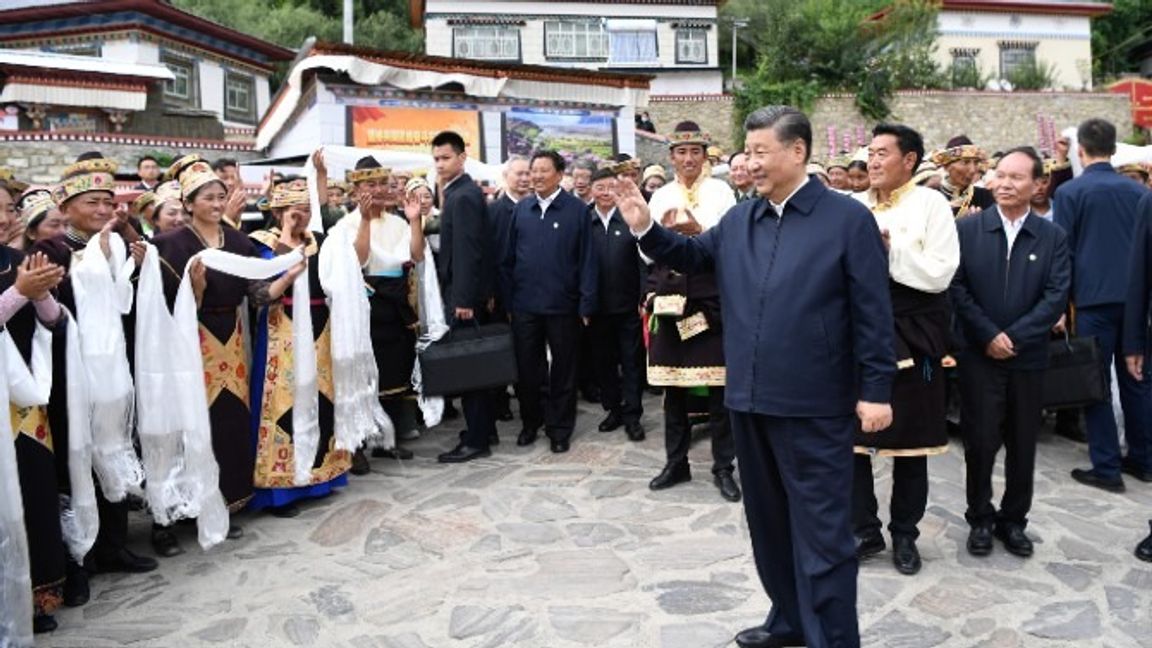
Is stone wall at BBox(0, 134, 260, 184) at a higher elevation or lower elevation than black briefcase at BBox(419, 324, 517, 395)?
higher

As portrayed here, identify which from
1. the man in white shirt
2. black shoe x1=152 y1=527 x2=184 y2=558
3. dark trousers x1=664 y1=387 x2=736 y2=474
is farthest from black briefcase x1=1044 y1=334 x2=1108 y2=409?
black shoe x1=152 y1=527 x2=184 y2=558

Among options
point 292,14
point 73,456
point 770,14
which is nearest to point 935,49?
point 770,14

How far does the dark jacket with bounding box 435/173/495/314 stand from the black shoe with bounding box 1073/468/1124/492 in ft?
13.2

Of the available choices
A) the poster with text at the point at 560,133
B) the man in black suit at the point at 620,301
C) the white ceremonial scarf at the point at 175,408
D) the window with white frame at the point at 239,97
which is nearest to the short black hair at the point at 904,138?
the man in black suit at the point at 620,301

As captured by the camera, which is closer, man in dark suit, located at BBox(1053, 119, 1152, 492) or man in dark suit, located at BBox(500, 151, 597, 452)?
man in dark suit, located at BBox(1053, 119, 1152, 492)

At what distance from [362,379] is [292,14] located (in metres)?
31.1

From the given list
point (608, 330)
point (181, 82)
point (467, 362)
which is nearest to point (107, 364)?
point (467, 362)

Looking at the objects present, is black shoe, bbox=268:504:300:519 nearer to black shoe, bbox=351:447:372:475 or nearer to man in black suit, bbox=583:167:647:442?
black shoe, bbox=351:447:372:475

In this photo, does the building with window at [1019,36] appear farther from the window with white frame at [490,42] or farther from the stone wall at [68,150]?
the stone wall at [68,150]

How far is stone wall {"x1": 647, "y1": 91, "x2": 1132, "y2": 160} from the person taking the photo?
87.5 feet

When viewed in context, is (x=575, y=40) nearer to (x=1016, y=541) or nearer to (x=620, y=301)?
(x=620, y=301)

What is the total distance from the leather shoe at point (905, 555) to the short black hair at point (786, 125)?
2.12m

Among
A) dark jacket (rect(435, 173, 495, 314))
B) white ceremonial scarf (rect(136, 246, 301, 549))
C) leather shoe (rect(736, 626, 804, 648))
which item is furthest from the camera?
dark jacket (rect(435, 173, 495, 314))

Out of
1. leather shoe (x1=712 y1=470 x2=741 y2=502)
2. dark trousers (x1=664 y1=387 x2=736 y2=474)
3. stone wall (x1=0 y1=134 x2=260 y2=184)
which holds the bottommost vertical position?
leather shoe (x1=712 y1=470 x2=741 y2=502)
